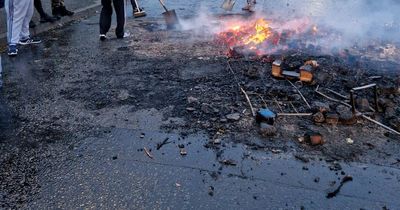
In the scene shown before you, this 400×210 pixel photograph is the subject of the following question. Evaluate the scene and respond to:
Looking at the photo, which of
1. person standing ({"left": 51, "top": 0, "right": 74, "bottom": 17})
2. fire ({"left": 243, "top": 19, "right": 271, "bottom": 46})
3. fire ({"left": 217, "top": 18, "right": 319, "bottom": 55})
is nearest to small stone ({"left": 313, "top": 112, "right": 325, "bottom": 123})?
fire ({"left": 217, "top": 18, "right": 319, "bottom": 55})

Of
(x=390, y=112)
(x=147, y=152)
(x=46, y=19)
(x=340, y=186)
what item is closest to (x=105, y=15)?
(x=46, y=19)

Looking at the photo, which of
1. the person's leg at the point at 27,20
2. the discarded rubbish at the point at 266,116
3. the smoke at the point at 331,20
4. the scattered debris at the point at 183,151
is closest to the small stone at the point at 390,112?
the discarded rubbish at the point at 266,116

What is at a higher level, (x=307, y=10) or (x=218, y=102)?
(x=307, y=10)

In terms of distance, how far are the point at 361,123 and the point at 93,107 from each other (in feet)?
11.3

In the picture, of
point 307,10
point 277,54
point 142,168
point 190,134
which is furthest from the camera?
point 307,10

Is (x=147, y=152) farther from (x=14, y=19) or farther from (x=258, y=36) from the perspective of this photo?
(x=14, y=19)

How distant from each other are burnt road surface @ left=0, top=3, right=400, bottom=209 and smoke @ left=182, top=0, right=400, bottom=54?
3.40 m

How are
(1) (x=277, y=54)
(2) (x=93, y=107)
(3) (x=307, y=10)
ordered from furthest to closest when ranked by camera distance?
(3) (x=307, y=10), (1) (x=277, y=54), (2) (x=93, y=107)

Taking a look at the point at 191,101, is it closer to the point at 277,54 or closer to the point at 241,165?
the point at 241,165

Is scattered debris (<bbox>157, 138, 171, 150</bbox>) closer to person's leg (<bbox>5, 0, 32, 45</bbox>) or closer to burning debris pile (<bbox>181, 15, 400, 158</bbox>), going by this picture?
burning debris pile (<bbox>181, 15, 400, 158</bbox>)

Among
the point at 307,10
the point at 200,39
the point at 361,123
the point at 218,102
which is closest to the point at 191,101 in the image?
the point at 218,102

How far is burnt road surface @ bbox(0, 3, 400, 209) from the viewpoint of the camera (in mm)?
3053

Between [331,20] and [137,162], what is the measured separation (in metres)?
7.14

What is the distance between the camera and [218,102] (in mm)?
4715
